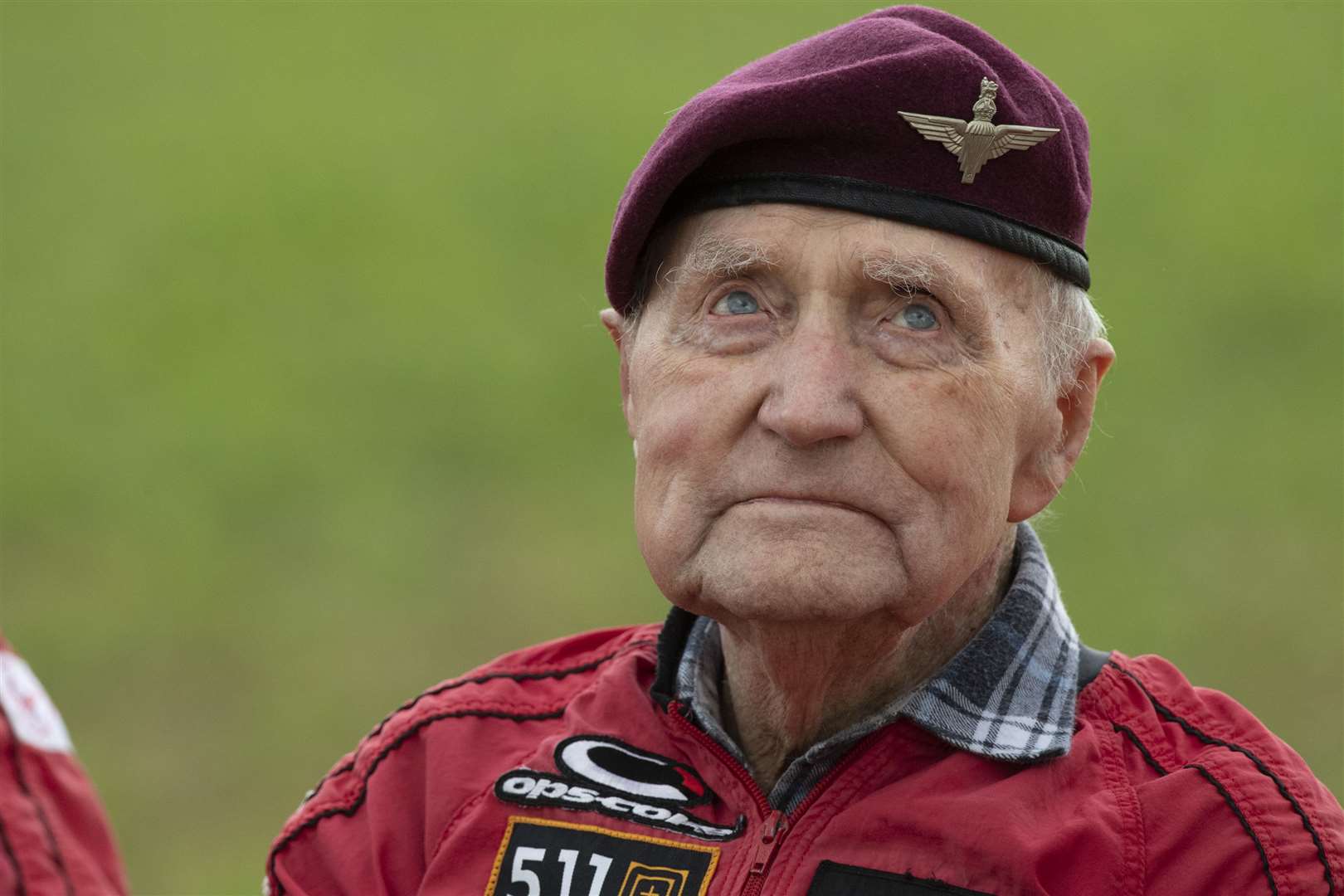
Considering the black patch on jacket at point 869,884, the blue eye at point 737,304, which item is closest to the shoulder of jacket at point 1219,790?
the black patch on jacket at point 869,884

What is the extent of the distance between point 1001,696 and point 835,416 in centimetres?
58

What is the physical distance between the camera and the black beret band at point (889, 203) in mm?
2797

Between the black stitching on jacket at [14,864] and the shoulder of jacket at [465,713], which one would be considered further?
the shoulder of jacket at [465,713]

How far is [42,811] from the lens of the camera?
301cm

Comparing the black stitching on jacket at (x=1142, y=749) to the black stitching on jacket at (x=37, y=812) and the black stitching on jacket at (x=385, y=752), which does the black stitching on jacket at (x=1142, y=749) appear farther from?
the black stitching on jacket at (x=37, y=812)

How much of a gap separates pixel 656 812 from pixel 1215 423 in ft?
25.7

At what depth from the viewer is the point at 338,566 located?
9.25 meters

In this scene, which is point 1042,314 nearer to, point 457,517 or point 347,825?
point 347,825

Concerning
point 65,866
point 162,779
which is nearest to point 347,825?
point 65,866

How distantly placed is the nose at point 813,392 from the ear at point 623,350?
0.44 metres

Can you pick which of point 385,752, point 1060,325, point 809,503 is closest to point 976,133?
point 1060,325

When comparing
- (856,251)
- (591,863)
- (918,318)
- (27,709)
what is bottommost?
(591,863)

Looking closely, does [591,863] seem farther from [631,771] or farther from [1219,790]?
[1219,790]

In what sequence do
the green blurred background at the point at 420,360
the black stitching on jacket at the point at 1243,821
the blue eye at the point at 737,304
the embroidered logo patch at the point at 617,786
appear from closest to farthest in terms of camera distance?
the black stitching on jacket at the point at 1243,821
the blue eye at the point at 737,304
the embroidered logo patch at the point at 617,786
the green blurred background at the point at 420,360
